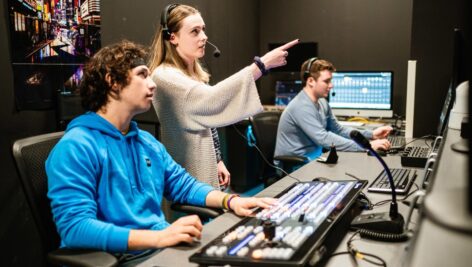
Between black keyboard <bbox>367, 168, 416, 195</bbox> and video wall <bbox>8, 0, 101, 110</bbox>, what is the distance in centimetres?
190

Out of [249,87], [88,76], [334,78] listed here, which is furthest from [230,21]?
[88,76]

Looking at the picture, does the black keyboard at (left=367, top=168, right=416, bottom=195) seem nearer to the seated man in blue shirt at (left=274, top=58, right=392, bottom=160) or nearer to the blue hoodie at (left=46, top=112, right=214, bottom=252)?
the blue hoodie at (left=46, top=112, right=214, bottom=252)

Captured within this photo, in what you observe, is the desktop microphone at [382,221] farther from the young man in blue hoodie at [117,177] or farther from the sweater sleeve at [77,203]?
the sweater sleeve at [77,203]

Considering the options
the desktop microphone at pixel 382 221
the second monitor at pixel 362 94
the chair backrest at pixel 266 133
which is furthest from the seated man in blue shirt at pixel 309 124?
the desktop microphone at pixel 382 221

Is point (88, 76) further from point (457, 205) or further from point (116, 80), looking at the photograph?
point (457, 205)

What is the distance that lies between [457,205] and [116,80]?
1.26 meters

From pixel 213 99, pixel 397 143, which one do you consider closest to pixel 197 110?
pixel 213 99

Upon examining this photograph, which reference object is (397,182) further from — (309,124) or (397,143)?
(309,124)

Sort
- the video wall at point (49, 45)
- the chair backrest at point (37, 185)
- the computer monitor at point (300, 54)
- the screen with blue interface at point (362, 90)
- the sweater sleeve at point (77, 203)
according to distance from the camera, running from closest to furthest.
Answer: the sweater sleeve at point (77, 203) → the chair backrest at point (37, 185) → the video wall at point (49, 45) → the screen with blue interface at point (362, 90) → the computer monitor at point (300, 54)

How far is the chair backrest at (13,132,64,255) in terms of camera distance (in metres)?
1.38

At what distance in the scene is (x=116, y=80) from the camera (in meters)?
A: 1.52

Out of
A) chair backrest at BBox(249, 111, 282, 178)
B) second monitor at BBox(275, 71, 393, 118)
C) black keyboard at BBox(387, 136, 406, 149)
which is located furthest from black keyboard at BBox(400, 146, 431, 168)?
second monitor at BBox(275, 71, 393, 118)

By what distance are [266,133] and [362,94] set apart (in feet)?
5.26

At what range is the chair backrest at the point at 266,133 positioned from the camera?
312 cm
